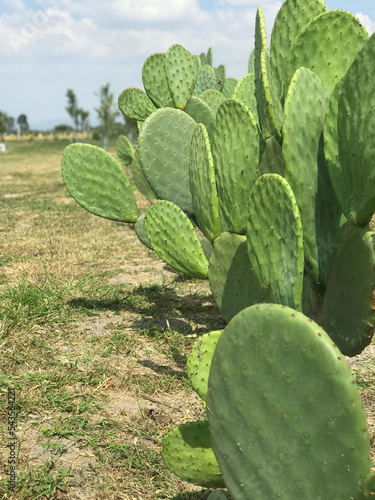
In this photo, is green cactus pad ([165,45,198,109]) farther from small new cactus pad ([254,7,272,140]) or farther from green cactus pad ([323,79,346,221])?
green cactus pad ([323,79,346,221])

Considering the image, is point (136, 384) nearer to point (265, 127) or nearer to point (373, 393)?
point (373, 393)

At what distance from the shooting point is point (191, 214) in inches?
122

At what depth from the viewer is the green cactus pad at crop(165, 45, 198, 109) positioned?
3.06m

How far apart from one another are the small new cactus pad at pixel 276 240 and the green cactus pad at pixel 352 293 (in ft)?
0.55

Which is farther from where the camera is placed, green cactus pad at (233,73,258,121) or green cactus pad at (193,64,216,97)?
green cactus pad at (193,64,216,97)

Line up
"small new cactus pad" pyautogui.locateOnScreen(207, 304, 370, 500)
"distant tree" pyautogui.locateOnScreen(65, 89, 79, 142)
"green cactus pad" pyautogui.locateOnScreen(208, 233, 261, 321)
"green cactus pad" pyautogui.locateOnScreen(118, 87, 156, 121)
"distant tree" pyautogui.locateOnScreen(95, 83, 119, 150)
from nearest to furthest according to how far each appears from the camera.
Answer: "small new cactus pad" pyautogui.locateOnScreen(207, 304, 370, 500), "green cactus pad" pyautogui.locateOnScreen(208, 233, 261, 321), "green cactus pad" pyautogui.locateOnScreen(118, 87, 156, 121), "distant tree" pyautogui.locateOnScreen(95, 83, 119, 150), "distant tree" pyautogui.locateOnScreen(65, 89, 79, 142)

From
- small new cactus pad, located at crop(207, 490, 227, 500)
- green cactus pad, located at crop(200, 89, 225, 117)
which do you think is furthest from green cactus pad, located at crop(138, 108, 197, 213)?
small new cactus pad, located at crop(207, 490, 227, 500)

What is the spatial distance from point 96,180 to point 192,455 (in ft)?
6.81

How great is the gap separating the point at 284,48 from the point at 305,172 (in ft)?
1.85

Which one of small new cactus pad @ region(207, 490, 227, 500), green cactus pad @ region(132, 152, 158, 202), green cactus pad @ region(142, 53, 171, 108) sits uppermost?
green cactus pad @ region(142, 53, 171, 108)

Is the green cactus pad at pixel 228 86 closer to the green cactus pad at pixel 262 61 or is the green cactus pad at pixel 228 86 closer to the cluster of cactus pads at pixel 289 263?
the cluster of cactus pads at pixel 289 263

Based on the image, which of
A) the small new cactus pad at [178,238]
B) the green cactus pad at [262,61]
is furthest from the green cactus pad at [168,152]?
the green cactus pad at [262,61]

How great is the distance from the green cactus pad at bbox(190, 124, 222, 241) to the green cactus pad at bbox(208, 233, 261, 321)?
0.24 feet

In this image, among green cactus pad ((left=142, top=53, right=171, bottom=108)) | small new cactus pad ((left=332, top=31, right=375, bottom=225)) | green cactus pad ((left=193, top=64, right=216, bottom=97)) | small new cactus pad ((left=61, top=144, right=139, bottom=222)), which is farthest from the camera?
green cactus pad ((left=193, top=64, right=216, bottom=97))
